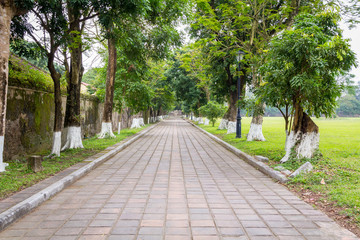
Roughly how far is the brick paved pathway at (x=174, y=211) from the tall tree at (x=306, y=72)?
6.58 feet

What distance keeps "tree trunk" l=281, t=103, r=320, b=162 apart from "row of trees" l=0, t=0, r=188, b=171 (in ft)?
16.5

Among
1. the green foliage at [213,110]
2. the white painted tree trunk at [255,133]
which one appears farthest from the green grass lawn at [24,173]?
the green foliage at [213,110]

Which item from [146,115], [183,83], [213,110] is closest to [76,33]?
[213,110]

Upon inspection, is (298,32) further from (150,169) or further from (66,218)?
(66,218)

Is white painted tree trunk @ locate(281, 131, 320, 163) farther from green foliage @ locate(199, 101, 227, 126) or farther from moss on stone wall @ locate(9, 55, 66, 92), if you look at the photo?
green foliage @ locate(199, 101, 227, 126)

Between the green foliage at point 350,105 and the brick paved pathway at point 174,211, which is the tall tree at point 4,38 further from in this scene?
the green foliage at point 350,105

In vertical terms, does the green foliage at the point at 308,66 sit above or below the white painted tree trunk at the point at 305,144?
above

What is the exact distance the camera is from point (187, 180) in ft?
19.4

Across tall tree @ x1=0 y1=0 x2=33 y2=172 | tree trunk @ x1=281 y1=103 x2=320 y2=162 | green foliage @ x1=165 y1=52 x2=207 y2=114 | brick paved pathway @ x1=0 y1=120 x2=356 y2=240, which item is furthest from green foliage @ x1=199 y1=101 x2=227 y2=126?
tall tree @ x1=0 y1=0 x2=33 y2=172

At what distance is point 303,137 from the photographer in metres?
7.23

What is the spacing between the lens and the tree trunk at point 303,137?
282 inches

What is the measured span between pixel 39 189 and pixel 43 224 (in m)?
1.35

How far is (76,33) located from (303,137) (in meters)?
7.11

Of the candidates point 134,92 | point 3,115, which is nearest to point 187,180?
point 3,115
